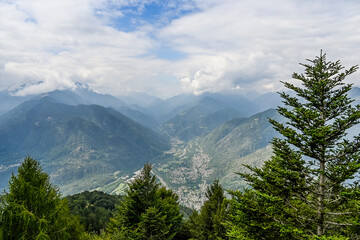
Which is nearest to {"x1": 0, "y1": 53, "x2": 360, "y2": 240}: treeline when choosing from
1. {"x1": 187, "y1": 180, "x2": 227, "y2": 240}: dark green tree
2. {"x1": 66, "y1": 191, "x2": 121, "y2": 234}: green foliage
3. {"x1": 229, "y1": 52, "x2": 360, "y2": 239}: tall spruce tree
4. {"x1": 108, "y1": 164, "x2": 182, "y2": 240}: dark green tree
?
{"x1": 229, "y1": 52, "x2": 360, "y2": 239}: tall spruce tree

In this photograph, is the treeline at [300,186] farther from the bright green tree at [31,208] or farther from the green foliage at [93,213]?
the green foliage at [93,213]

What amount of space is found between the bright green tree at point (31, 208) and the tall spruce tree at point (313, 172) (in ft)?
37.0

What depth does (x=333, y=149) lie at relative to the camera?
11367 millimetres

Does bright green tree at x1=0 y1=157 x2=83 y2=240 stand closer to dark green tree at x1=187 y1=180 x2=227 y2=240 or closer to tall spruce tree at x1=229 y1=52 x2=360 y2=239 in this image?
tall spruce tree at x1=229 y1=52 x2=360 y2=239

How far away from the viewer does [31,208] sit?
12.1 m

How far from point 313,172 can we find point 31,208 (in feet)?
54.9

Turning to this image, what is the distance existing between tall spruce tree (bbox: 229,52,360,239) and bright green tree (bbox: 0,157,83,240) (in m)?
11.3

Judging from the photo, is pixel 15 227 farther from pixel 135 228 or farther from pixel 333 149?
pixel 333 149

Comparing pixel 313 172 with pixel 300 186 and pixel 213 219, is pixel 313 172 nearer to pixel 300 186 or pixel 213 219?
pixel 300 186

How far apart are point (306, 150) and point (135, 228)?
2150 centimetres

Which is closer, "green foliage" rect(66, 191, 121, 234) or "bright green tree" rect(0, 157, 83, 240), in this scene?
"bright green tree" rect(0, 157, 83, 240)

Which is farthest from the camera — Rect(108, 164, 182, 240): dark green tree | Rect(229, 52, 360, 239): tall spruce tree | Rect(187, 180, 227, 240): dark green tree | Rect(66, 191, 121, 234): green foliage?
Rect(66, 191, 121, 234): green foliage

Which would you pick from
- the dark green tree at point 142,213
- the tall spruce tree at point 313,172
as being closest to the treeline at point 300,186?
the tall spruce tree at point 313,172

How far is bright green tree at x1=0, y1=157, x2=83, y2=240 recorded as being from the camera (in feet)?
36.4
